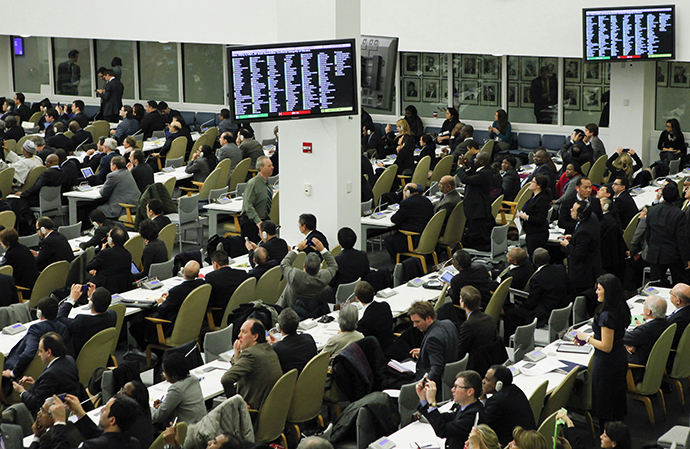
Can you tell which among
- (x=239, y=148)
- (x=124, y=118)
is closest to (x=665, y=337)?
(x=239, y=148)

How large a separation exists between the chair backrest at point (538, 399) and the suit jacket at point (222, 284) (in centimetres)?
346

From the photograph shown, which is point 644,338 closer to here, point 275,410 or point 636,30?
point 275,410

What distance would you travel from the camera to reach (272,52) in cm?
998

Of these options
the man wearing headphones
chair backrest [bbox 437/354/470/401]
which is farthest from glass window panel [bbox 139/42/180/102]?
chair backrest [bbox 437/354/470/401]

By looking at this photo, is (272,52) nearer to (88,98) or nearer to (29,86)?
(88,98)

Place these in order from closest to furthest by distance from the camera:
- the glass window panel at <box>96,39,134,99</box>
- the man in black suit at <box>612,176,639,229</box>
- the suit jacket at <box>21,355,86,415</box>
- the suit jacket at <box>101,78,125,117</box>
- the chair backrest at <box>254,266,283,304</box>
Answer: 1. the suit jacket at <box>21,355,86,415</box>
2. the chair backrest at <box>254,266,283,304</box>
3. the man in black suit at <box>612,176,639,229</box>
4. the suit jacket at <box>101,78,125,117</box>
5. the glass window panel at <box>96,39,134,99</box>

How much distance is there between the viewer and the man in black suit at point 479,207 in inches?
Answer: 445

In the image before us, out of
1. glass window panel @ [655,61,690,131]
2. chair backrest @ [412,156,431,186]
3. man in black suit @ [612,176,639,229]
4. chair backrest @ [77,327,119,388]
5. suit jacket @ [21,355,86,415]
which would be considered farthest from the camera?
glass window panel @ [655,61,690,131]

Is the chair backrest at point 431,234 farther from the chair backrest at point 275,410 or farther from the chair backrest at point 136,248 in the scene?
the chair backrest at point 275,410

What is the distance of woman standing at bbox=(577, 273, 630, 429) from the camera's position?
Answer: 269 inches

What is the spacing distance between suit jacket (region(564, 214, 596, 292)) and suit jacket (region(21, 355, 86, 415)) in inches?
209

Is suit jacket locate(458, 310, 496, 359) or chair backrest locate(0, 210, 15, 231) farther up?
chair backrest locate(0, 210, 15, 231)

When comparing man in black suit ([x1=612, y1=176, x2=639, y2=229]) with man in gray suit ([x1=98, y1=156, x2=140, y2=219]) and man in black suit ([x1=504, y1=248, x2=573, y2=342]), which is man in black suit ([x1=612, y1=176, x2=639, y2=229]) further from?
man in gray suit ([x1=98, y1=156, x2=140, y2=219])

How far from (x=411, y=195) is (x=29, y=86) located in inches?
556
